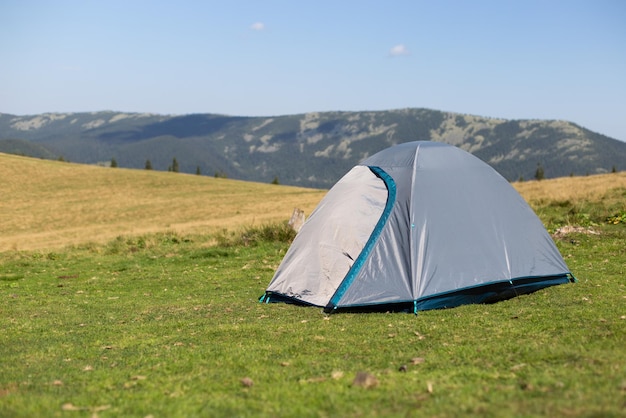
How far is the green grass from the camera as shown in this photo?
623cm

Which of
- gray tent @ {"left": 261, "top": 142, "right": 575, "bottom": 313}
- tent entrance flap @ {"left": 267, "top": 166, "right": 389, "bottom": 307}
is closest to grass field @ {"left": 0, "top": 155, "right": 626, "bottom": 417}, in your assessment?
gray tent @ {"left": 261, "top": 142, "right": 575, "bottom": 313}

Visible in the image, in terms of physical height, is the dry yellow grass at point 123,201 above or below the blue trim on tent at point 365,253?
below

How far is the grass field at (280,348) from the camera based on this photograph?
20.6 ft

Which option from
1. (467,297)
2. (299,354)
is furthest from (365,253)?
(299,354)

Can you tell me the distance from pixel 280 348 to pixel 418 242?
3928mm

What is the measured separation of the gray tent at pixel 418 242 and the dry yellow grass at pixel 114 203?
2461 centimetres

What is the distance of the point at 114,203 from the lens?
63.6m

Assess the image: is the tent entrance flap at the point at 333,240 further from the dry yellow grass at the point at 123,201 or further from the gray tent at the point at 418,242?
the dry yellow grass at the point at 123,201

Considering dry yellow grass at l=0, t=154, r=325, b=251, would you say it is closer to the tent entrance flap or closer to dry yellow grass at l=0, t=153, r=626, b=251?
dry yellow grass at l=0, t=153, r=626, b=251

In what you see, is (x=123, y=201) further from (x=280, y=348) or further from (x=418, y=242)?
(x=280, y=348)

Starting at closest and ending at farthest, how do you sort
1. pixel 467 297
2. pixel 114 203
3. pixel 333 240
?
pixel 467 297 → pixel 333 240 → pixel 114 203

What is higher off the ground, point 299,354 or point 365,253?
point 365,253

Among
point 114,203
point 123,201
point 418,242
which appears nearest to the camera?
point 418,242

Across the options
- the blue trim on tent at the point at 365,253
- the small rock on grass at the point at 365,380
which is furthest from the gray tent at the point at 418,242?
the small rock on grass at the point at 365,380
